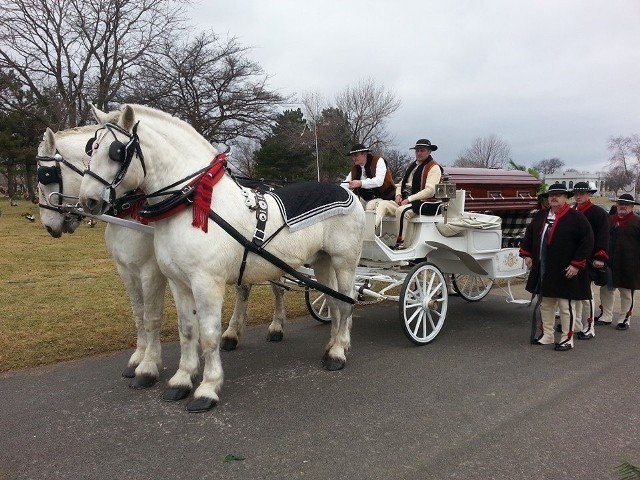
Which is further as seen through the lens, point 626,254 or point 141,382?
point 626,254

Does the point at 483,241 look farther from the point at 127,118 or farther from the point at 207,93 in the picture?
the point at 207,93

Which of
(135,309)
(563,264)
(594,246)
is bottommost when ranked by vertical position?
(135,309)

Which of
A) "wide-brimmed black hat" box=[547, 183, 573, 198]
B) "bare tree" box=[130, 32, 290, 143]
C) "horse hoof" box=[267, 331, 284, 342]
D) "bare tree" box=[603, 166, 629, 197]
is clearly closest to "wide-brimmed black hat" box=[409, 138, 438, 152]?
"wide-brimmed black hat" box=[547, 183, 573, 198]

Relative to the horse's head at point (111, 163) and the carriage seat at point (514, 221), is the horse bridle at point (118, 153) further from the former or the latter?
the carriage seat at point (514, 221)

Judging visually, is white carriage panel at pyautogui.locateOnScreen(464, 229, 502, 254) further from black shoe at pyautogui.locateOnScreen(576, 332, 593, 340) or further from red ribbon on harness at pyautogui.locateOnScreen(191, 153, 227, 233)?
red ribbon on harness at pyautogui.locateOnScreen(191, 153, 227, 233)

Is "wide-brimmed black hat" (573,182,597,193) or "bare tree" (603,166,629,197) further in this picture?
"bare tree" (603,166,629,197)

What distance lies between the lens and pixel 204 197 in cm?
371

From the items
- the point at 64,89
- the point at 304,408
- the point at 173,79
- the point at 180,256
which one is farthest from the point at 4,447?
the point at 64,89

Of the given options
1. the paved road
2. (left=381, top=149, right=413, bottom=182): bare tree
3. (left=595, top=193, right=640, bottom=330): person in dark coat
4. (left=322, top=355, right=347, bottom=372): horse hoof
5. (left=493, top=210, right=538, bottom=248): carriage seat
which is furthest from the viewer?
(left=381, top=149, right=413, bottom=182): bare tree

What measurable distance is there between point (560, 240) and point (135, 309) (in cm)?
437

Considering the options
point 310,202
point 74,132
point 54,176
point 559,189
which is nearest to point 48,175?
point 54,176

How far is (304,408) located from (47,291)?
17.9 feet

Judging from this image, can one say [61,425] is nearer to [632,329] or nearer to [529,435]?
[529,435]

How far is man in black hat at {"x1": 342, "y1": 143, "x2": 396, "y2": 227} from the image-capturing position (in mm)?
5766
